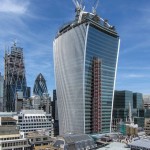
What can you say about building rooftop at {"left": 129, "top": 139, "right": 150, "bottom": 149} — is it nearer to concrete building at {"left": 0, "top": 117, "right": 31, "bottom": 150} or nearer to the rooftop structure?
the rooftop structure

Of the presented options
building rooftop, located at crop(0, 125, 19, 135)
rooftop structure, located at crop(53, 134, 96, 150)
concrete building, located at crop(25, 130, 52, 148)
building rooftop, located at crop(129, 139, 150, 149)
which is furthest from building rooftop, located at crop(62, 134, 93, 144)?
building rooftop, located at crop(129, 139, 150, 149)

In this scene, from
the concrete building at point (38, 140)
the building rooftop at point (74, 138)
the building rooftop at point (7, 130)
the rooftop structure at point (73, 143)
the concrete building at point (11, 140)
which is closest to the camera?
the concrete building at point (11, 140)

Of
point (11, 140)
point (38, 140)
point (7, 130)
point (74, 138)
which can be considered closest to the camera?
point (11, 140)

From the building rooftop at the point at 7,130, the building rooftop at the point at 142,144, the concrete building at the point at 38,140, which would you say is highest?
the building rooftop at the point at 7,130

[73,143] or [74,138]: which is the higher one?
[74,138]

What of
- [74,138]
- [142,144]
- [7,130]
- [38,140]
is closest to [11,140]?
[7,130]

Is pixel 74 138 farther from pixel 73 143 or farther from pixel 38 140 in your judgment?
pixel 38 140

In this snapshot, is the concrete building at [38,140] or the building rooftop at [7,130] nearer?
the building rooftop at [7,130]

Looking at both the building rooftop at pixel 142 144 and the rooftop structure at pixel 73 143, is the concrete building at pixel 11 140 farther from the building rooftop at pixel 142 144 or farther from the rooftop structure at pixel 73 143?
the building rooftop at pixel 142 144

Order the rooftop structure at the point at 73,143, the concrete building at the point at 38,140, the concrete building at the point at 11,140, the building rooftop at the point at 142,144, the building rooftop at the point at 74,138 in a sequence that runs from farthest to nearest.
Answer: the concrete building at the point at 38,140, the building rooftop at the point at 74,138, the rooftop structure at the point at 73,143, the concrete building at the point at 11,140, the building rooftop at the point at 142,144

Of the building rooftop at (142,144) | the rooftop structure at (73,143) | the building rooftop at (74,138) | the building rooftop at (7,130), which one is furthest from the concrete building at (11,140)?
the building rooftop at (142,144)

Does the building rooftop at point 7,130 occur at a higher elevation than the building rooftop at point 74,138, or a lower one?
higher

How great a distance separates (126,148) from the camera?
15412 cm

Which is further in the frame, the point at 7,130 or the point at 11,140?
the point at 7,130
